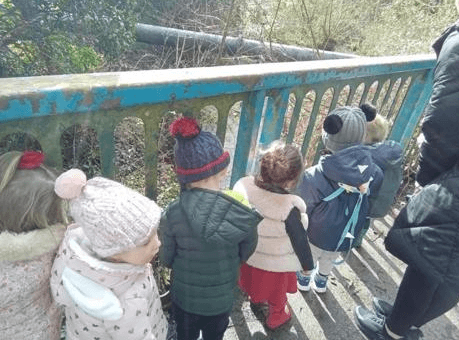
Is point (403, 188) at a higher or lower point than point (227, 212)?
lower

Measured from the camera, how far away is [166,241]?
1629 millimetres

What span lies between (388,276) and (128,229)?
88.8 inches

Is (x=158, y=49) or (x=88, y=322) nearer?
(x=88, y=322)

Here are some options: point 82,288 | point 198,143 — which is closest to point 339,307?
point 198,143

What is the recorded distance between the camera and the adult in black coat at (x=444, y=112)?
1604 mm

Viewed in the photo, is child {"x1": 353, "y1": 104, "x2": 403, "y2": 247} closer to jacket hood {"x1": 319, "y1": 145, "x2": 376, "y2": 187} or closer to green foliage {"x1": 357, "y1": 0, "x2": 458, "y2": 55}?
jacket hood {"x1": 319, "y1": 145, "x2": 376, "y2": 187}

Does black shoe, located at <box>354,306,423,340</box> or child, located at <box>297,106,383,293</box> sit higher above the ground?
child, located at <box>297,106,383,293</box>

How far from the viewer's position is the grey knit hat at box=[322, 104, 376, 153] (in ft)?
6.60

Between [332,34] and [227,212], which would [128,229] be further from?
[332,34]

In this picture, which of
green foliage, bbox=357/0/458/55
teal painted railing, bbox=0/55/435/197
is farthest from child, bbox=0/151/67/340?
green foliage, bbox=357/0/458/55

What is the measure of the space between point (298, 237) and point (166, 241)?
69 centimetres

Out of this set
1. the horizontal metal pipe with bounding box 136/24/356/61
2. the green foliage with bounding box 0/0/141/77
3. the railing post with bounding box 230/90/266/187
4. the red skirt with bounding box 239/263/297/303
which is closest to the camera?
the railing post with bounding box 230/90/266/187

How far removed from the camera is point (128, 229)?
1238 millimetres

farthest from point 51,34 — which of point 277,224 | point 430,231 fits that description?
point 430,231
